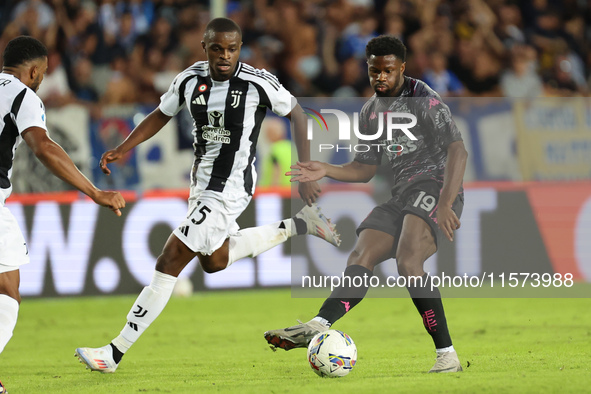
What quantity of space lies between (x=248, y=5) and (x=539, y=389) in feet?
35.2

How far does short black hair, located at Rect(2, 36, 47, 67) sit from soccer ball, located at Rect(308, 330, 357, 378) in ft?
8.32

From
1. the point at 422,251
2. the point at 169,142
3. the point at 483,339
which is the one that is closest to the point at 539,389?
the point at 422,251

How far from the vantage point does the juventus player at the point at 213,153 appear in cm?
619

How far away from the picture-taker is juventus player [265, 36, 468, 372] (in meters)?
5.93

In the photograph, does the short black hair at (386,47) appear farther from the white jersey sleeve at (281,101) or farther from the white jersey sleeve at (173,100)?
the white jersey sleeve at (173,100)

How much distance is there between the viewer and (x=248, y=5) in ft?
48.7

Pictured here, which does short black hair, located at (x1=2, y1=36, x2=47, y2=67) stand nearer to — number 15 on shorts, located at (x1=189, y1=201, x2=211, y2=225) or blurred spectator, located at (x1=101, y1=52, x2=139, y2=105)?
number 15 on shorts, located at (x1=189, y1=201, x2=211, y2=225)

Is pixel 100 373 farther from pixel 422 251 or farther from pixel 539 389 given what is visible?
pixel 539 389

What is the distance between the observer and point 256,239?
6.96m

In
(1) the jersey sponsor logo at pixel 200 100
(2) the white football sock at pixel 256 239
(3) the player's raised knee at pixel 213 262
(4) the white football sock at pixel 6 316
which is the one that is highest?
(1) the jersey sponsor logo at pixel 200 100

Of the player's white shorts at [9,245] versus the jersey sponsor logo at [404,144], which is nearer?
the player's white shorts at [9,245]

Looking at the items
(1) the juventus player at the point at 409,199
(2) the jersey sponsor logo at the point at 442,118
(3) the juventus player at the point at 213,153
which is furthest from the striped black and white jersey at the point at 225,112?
(2) the jersey sponsor logo at the point at 442,118

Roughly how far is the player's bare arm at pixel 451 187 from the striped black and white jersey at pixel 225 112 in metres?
1.19

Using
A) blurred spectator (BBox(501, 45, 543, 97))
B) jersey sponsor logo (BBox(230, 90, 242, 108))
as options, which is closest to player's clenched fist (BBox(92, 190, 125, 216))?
jersey sponsor logo (BBox(230, 90, 242, 108))
